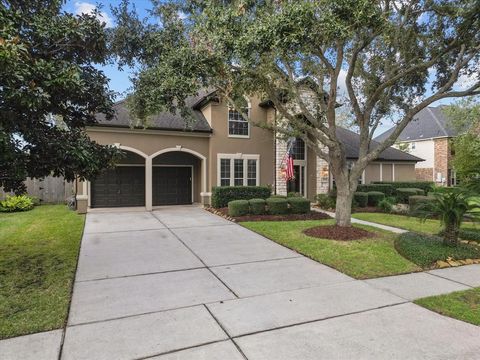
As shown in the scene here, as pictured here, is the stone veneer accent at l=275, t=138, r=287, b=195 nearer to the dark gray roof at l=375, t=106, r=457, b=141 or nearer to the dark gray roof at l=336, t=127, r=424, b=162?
the dark gray roof at l=336, t=127, r=424, b=162

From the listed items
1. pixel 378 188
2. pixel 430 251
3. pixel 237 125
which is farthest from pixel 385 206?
pixel 430 251

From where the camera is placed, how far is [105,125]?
14.5 m

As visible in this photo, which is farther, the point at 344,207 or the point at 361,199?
A: the point at 361,199

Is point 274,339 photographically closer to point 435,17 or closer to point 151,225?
point 151,225

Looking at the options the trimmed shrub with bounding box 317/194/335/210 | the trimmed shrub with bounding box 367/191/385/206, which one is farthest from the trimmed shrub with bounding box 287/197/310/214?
the trimmed shrub with bounding box 367/191/385/206

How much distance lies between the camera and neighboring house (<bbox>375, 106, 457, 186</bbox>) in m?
29.1

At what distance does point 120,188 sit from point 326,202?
10.1 metres

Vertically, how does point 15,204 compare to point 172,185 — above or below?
below

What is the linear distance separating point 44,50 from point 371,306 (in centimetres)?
656

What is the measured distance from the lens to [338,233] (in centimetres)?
949

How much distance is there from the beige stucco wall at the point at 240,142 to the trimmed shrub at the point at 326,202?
2.64 meters

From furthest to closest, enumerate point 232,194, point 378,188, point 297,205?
point 378,188
point 232,194
point 297,205

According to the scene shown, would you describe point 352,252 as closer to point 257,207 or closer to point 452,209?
point 452,209

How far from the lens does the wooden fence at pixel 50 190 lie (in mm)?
17469
